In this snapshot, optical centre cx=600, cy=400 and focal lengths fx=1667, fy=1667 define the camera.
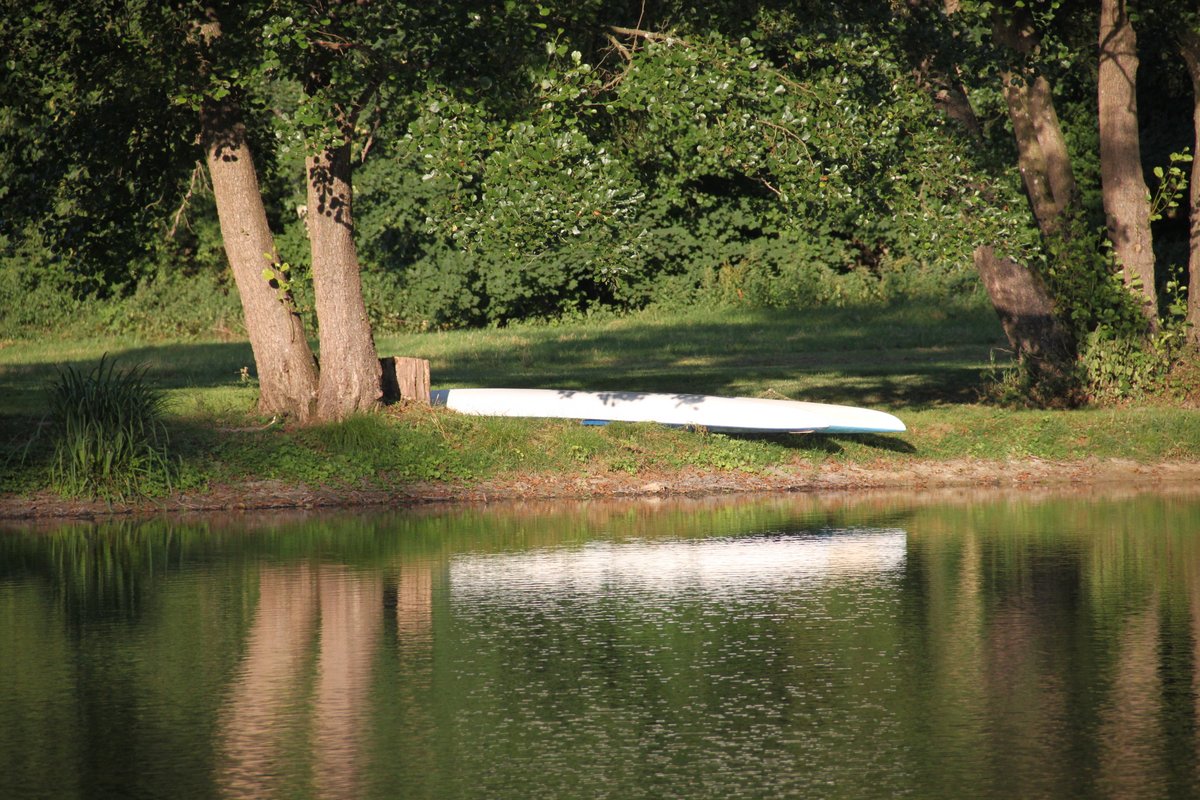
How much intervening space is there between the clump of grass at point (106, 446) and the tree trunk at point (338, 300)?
1962mm

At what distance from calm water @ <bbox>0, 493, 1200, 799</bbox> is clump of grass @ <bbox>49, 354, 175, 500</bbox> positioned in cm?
155

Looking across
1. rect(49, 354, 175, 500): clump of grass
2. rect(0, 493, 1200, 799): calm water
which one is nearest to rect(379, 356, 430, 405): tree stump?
rect(49, 354, 175, 500): clump of grass

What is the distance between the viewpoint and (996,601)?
1035 centimetres

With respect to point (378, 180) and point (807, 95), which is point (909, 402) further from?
point (378, 180)

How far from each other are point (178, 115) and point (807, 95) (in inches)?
269

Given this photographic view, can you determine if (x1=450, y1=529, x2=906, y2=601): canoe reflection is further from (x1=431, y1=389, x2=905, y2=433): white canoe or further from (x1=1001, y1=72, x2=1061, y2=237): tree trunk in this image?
(x1=1001, y1=72, x2=1061, y2=237): tree trunk

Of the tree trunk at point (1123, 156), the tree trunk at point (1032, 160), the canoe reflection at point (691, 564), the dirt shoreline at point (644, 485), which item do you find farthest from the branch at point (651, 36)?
the tree trunk at point (1123, 156)

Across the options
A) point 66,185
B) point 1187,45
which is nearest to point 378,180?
point 66,185

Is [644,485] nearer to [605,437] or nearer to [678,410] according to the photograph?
[605,437]

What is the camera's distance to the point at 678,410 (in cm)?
1800

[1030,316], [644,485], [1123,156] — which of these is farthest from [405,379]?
[1123,156]

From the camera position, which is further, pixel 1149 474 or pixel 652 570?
pixel 1149 474

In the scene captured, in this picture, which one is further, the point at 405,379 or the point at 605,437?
the point at 405,379

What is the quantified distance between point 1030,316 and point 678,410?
4.70 m
